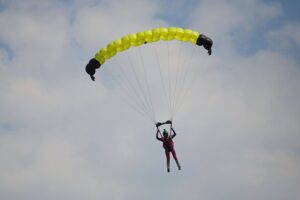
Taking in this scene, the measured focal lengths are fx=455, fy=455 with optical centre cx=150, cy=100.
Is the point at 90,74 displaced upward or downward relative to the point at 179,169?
upward

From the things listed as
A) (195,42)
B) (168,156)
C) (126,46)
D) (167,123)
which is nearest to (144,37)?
(126,46)

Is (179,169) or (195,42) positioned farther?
(195,42)

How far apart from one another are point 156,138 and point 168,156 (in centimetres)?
128

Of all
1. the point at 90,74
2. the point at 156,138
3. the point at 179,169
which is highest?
the point at 90,74

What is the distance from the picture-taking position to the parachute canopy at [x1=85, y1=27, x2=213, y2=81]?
2530 centimetres

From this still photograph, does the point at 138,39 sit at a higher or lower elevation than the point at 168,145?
higher

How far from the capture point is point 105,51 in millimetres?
25562

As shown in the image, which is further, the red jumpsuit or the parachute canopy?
the red jumpsuit

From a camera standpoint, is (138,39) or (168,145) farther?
(168,145)

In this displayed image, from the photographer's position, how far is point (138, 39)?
25344 mm

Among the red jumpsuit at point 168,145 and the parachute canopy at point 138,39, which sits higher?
the parachute canopy at point 138,39

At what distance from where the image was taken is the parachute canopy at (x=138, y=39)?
2530 cm

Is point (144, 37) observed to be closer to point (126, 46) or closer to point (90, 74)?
point (126, 46)

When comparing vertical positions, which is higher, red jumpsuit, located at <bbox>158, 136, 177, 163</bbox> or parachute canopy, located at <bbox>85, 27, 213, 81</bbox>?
parachute canopy, located at <bbox>85, 27, 213, 81</bbox>
